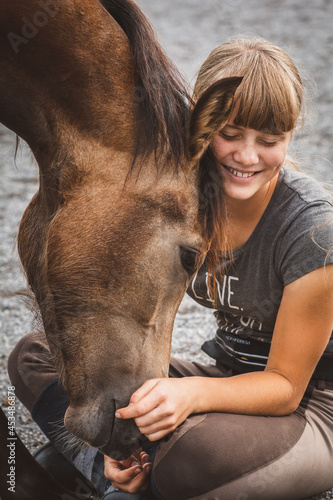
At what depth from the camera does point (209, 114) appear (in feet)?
5.90

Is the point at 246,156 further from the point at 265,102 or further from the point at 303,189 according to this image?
the point at 303,189

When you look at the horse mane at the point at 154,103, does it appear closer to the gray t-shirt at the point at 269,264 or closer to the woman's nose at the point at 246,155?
the woman's nose at the point at 246,155

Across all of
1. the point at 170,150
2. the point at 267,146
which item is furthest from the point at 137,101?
the point at 267,146

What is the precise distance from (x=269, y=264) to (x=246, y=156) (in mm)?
451

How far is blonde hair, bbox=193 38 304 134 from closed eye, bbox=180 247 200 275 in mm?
493

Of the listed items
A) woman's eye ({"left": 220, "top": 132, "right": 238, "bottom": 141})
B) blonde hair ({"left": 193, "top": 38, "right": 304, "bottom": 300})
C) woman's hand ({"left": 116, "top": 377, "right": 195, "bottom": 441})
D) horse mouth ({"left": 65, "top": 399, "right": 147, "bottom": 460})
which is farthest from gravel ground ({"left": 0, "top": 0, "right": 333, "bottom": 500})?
woman's hand ({"left": 116, "top": 377, "right": 195, "bottom": 441})

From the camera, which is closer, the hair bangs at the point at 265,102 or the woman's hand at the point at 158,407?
the woman's hand at the point at 158,407

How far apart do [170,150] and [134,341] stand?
0.63 m

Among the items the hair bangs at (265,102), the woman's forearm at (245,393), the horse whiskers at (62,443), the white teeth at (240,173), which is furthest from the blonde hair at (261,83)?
the horse whiskers at (62,443)

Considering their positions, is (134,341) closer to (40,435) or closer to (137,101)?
(137,101)

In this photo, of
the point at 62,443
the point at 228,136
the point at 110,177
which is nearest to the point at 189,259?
the point at 110,177

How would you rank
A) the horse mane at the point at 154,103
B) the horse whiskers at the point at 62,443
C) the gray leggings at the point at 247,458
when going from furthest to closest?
the horse whiskers at the point at 62,443 < the gray leggings at the point at 247,458 < the horse mane at the point at 154,103

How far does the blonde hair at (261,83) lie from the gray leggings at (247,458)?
41.4 inches

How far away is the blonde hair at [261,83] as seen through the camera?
2.02 metres
